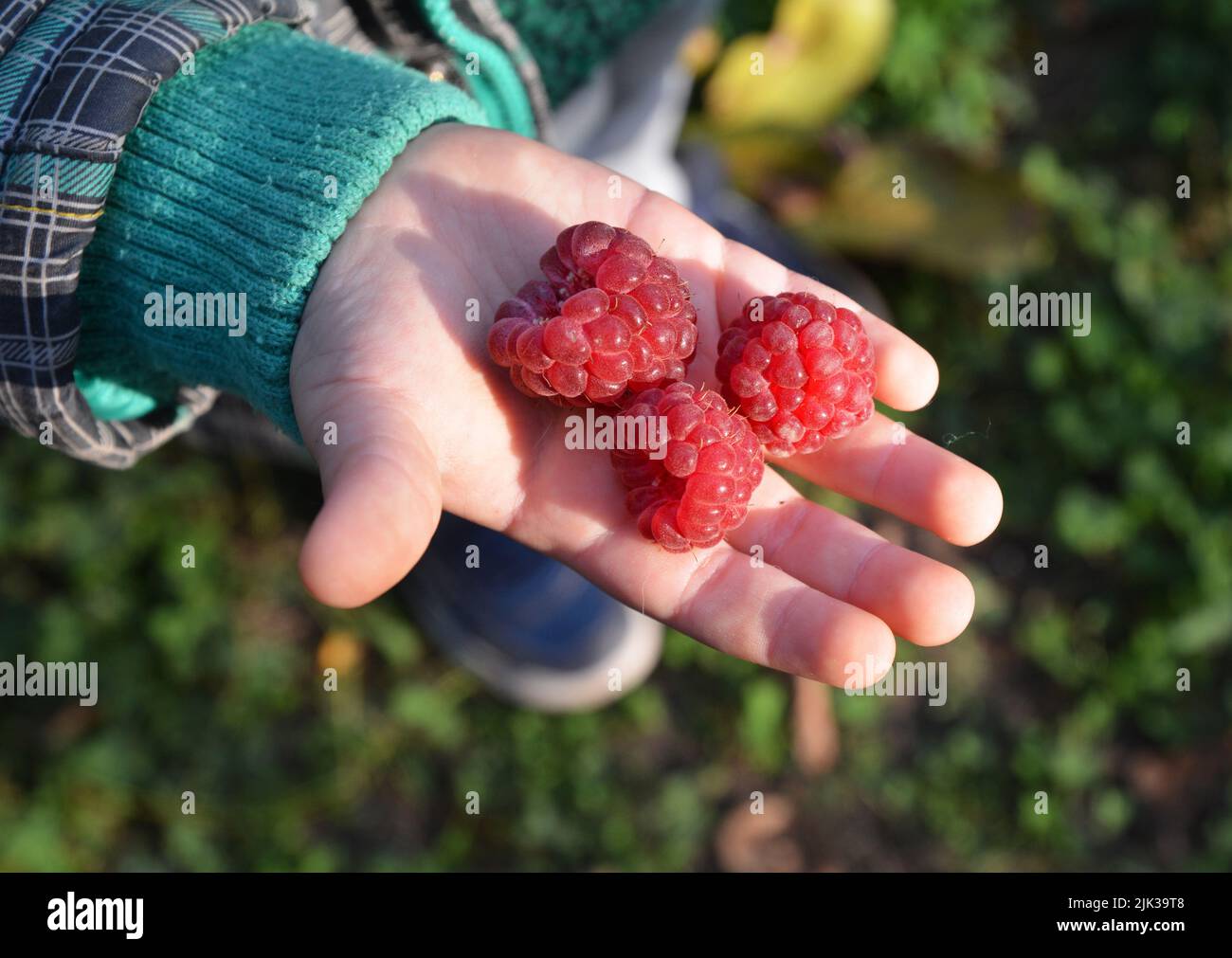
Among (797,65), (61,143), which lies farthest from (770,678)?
(61,143)

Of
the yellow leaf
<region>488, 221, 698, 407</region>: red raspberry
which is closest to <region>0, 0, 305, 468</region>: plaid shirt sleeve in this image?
<region>488, 221, 698, 407</region>: red raspberry

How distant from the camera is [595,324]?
1.81 m

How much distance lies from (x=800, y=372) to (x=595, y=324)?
0.36 meters

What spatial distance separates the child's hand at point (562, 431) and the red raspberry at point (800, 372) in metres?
0.11

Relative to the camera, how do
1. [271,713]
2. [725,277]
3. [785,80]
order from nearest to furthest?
[725,277] → [271,713] → [785,80]

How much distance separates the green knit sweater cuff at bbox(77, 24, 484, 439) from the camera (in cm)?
174

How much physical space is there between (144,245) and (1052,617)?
2599 millimetres

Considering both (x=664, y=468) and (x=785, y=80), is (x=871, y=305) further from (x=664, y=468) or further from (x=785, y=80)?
(x=664, y=468)

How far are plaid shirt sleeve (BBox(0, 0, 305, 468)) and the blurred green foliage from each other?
1277 mm

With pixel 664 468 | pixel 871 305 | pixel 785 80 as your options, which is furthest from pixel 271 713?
pixel 785 80

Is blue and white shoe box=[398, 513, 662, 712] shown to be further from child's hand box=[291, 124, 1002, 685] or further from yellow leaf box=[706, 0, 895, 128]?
yellow leaf box=[706, 0, 895, 128]

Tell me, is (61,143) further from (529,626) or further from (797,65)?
(797,65)

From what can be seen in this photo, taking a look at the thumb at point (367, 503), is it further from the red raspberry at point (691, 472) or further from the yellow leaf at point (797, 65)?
the yellow leaf at point (797, 65)
